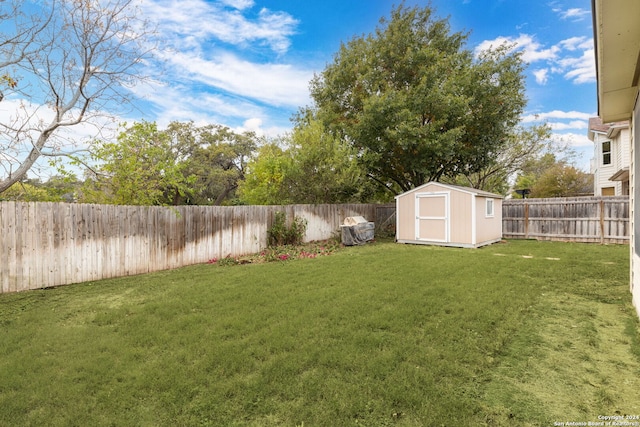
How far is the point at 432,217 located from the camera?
33.8 ft

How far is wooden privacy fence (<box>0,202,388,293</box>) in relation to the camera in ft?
16.2

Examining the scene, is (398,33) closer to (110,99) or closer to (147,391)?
(110,99)

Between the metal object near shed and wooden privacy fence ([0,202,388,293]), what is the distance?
2868mm

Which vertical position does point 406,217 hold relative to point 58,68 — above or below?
below

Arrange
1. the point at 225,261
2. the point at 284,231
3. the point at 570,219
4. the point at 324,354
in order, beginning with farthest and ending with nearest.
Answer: the point at 570,219 < the point at 284,231 < the point at 225,261 < the point at 324,354

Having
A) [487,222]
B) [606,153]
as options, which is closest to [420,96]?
[487,222]

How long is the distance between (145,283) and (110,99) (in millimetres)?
3510

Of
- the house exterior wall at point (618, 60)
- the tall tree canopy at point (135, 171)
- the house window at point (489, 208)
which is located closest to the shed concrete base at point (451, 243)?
the house window at point (489, 208)

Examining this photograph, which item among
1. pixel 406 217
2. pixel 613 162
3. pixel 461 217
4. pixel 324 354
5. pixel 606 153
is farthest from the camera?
pixel 606 153

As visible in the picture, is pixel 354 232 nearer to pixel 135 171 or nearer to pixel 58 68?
pixel 135 171

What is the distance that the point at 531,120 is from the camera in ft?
60.3

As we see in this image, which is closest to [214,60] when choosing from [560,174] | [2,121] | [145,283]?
[2,121]

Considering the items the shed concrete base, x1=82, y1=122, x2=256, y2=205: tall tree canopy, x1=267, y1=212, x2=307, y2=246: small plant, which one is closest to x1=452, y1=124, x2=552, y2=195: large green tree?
the shed concrete base

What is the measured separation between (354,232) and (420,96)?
6.36 meters
